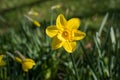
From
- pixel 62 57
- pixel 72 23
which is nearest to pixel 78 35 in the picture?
pixel 72 23

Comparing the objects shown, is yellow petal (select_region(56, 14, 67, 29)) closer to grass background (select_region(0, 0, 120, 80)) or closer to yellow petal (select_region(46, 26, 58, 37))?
yellow petal (select_region(46, 26, 58, 37))

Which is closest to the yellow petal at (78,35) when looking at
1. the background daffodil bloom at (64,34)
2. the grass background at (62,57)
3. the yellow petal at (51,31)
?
the background daffodil bloom at (64,34)

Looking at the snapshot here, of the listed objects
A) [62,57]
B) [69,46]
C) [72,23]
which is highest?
[72,23]

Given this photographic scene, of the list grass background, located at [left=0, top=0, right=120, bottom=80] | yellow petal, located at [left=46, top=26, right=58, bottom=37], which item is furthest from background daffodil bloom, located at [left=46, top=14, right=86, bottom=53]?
grass background, located at [left=0, top=0, right=120, bottom=80]

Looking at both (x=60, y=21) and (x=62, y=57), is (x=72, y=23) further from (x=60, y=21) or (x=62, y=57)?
(x=62, y=57)

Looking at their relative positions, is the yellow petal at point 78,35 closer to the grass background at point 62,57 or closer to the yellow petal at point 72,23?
the yellow petal at point 72,23

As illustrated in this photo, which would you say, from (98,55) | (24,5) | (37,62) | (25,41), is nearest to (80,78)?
(98,55)

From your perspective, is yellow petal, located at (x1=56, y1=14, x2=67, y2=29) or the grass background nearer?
yellow petal, located at (x1=56, y1=14, x2=67, y2=29)

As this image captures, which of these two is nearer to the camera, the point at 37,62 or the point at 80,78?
the point at 80,78

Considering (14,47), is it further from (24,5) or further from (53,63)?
(24,5)
